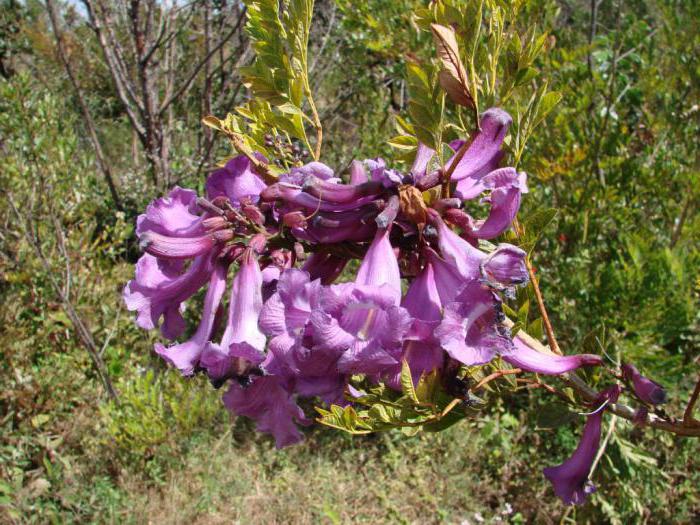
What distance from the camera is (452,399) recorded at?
2.54ft

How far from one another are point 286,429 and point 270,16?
0.64 meters

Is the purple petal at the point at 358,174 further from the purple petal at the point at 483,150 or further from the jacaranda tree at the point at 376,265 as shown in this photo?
the purple petal at the point at 483,150

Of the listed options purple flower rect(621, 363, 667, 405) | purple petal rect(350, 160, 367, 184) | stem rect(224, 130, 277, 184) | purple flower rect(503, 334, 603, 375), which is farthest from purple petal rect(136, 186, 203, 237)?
purple flower rect(621, 363, 667, 405)

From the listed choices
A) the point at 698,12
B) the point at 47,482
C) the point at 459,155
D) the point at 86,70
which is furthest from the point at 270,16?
the point at 86,70

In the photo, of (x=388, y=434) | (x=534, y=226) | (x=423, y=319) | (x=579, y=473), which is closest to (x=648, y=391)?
(x=579, y=473)

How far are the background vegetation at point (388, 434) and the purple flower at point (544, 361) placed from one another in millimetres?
1462

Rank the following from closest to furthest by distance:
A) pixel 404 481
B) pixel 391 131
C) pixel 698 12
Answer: pixel 698 12 → pixel 404 481 → pixel 391 131

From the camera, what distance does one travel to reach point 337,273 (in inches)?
32.4

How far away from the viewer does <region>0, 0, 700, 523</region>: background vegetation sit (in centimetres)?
260

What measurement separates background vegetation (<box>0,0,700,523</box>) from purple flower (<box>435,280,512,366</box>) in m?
1.53

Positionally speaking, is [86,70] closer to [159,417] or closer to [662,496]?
[159,417]

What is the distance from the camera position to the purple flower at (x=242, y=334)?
75cm

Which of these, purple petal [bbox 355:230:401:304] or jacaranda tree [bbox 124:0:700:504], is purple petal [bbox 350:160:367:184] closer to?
jacaranda tree [bbox 124:0:700:504]

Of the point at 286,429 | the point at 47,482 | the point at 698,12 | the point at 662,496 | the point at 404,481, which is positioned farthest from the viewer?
the point at 404,481
